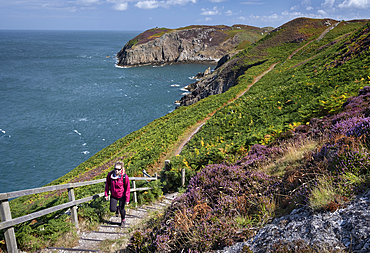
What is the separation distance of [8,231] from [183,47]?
460 feet

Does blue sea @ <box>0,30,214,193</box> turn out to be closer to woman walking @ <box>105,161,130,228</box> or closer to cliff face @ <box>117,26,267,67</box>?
cliff face @ <box>117,26,267,67</box>

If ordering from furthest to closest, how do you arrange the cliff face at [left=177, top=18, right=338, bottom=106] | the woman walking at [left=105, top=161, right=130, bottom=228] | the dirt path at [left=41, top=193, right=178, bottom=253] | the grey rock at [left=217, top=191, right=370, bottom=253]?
the cliff face at [left=177, top=18, right=338, bottom=106], the woman walking at [left=105, top=161, right=130, bottom=228], the dirt path at [left=41, top=193, right=178, bottom=253], the grey rock at [left=217, top=191, right=370, bottom=253]

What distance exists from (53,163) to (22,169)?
156 inches

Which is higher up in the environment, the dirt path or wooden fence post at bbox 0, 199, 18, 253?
wooden fence post at bbox 0, 199, 18, 253

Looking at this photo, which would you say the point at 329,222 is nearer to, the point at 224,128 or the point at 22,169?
the point at 224,128

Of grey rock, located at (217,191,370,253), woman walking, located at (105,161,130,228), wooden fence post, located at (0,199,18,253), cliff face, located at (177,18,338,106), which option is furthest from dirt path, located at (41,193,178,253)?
cliff face, located at (177,18,338,106)

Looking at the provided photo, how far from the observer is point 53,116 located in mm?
50469

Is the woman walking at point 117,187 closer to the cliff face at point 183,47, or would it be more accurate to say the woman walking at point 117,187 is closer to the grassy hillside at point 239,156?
the grassy hillside at point 239,156

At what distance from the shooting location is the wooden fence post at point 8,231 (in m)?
4.84

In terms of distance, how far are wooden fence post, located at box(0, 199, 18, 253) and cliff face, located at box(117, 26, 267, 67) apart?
120 meters

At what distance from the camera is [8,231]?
16.2 feet

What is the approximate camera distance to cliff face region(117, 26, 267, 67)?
12281cm

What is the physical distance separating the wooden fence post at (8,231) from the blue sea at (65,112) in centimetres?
2921

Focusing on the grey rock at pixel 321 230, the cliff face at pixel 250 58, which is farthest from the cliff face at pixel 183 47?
the grey rock at pixel 321 230
